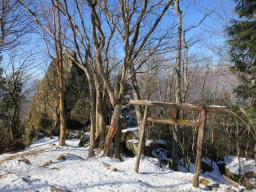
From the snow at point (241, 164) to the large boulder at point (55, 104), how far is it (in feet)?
29.7

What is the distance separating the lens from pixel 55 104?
11.0 metres

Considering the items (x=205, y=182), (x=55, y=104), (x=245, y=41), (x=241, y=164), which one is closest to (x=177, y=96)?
(x=245, y=41)

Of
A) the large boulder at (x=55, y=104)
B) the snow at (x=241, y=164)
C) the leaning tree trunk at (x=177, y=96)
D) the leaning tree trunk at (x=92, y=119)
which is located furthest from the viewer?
the large boulder at (x=55, y=104)

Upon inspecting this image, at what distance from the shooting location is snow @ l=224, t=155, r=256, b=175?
9781 millimetres

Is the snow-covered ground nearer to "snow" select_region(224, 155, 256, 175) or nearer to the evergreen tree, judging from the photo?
the evergreen tree

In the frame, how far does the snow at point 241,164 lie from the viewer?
9.78m

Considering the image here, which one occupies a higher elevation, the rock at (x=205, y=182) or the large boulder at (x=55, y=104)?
the large boulder at (x=55, y=104)

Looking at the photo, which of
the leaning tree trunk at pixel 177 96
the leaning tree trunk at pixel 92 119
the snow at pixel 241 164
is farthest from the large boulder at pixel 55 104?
the snow at pixel 241 164

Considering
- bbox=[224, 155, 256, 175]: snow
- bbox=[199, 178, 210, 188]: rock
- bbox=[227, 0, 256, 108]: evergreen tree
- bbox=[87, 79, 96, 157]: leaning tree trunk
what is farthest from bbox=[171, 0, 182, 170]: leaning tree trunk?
bbox=[224, 155, 256, 175]: snow

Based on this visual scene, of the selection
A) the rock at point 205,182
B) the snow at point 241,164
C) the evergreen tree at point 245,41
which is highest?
the evergreen tree at point 245,41

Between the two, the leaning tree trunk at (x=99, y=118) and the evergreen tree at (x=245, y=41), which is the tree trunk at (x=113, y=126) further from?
the evergreen tree at (x=245, y=41)

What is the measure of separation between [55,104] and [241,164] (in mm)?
11440

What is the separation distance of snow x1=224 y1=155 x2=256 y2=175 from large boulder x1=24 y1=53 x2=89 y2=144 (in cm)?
905

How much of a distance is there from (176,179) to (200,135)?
1.36 meters
